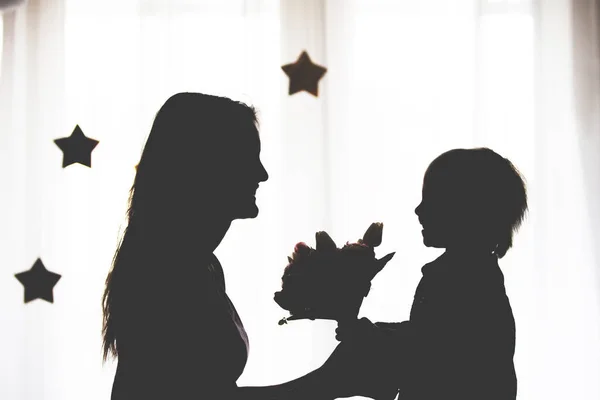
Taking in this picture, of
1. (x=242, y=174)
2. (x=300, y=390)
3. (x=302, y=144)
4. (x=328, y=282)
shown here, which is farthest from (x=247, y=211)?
(x=302, y=144)

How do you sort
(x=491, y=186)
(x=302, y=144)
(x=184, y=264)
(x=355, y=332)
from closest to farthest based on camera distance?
(x=184, y=264), (x=355, y=332), (x=491, y=186), (x=302, y=144)

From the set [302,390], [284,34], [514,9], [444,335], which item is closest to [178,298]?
[302,390]

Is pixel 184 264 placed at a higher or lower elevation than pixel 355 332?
higher

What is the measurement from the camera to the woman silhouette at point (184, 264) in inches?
34.6

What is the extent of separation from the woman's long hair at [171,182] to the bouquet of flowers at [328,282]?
195mm

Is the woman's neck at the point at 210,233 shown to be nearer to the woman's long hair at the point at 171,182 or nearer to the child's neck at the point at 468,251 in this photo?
the woman's long hair at the point at 171,182

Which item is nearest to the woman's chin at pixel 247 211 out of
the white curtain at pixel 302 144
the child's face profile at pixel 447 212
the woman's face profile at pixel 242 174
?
the woman's face profile at pixel 242 174

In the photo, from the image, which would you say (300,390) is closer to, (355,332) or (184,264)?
(355,332)

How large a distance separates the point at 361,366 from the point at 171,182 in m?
0.43

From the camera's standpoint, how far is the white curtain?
2.02 metres

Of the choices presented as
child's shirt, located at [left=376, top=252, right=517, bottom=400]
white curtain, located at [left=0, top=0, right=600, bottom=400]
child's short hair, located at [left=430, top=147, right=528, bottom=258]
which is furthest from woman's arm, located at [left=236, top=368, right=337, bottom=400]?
white curtain, located at [left=0, top=0, right=600, bottom=400]

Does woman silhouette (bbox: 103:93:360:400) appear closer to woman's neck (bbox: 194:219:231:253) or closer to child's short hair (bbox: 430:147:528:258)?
woman's neck (bbox: 194:219:231:253)

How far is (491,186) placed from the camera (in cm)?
118

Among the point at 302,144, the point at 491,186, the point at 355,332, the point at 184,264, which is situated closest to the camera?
the point at 184,264
